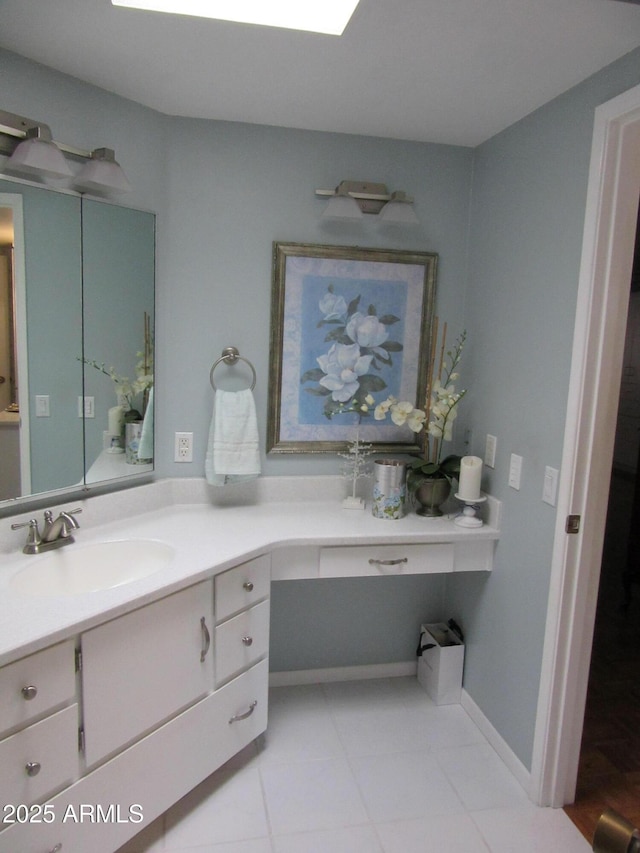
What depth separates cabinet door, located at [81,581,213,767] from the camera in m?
1.50

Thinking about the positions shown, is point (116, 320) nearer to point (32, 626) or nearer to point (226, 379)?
point (226, 379)

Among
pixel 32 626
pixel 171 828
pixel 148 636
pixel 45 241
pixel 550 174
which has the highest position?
pixel 550 174

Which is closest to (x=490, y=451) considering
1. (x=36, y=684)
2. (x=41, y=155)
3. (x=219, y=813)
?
(x=219, y=813)

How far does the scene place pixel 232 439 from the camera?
227 centimetres

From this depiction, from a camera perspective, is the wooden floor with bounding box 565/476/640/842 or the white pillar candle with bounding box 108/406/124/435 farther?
the white pillar candle with bounding box 108/406/124/435

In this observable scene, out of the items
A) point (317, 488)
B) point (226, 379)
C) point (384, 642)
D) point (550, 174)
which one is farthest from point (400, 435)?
point (550, 174)

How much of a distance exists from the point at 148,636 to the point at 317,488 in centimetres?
103

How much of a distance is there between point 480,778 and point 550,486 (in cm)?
107

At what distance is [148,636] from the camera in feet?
5.35

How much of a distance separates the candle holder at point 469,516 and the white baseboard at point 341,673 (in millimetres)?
834

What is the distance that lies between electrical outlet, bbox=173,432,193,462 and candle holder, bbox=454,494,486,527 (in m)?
1.06

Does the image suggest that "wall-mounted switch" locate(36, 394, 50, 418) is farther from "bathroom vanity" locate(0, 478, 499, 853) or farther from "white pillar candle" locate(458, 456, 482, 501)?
"white pillar candle" locate(458, 456, 482, 501)

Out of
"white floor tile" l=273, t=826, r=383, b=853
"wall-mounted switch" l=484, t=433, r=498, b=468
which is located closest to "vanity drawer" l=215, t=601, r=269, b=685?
"white floor tile" l=273, t=826, r=383, b=853

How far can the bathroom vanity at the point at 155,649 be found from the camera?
1.38 m
